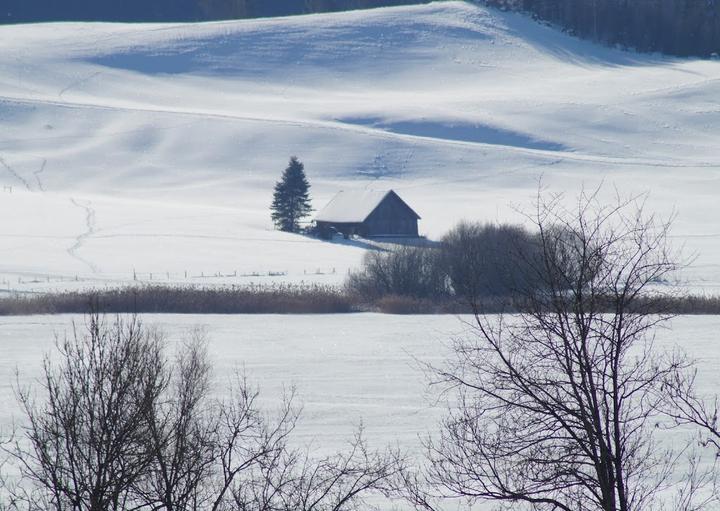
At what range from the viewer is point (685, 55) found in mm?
109062

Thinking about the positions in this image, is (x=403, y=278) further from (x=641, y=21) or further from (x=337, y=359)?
(x=641, y=21)

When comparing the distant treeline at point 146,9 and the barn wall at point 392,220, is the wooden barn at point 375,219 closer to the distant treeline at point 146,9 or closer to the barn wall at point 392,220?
the barn wall at point 392,220

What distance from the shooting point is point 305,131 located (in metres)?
78.7

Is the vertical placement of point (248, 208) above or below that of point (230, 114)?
below

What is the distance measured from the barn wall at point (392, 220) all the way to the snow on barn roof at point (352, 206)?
43 cm

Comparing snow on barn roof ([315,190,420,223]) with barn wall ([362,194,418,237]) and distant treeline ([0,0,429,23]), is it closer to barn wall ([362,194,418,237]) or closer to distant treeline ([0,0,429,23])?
barn wall ([362,194,418,237])

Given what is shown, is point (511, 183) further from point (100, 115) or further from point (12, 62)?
point (12, 62)

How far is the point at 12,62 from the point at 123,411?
93921 mm

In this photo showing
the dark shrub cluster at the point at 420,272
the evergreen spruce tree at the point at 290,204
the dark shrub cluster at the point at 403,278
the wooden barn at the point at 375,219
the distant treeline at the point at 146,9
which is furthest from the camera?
the distant treeline at the point at 146,9

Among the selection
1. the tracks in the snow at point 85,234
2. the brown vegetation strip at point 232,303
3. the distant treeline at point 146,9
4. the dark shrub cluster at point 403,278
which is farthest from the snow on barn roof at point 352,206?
the distant treeline at point 146,9

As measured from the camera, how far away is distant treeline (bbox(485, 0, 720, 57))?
109875mm

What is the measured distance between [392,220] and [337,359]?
1232 inches

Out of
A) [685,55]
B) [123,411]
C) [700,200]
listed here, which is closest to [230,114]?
[700,200]

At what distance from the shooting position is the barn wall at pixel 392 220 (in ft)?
175
